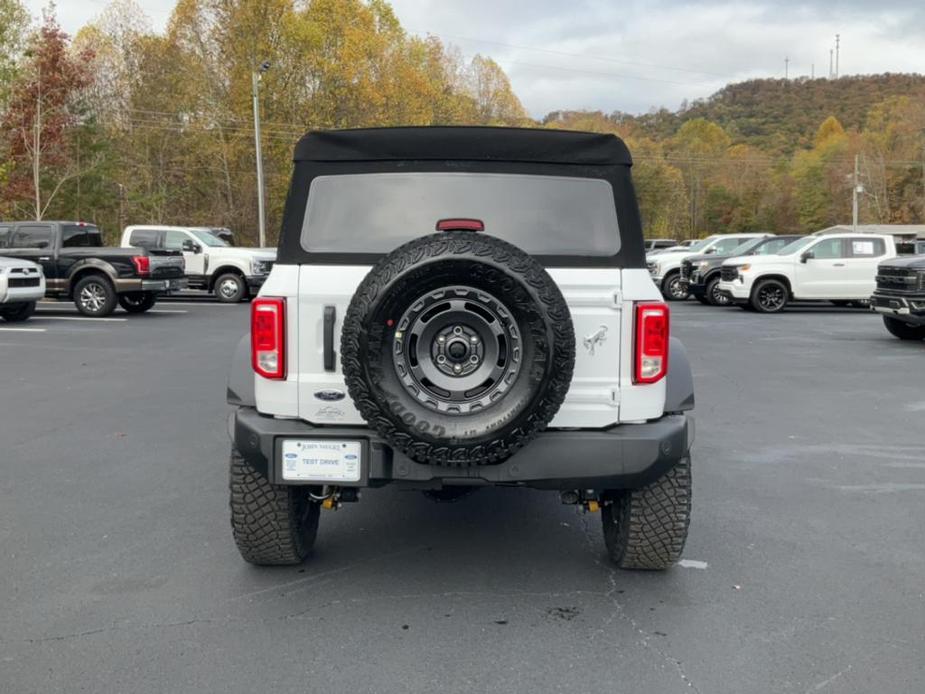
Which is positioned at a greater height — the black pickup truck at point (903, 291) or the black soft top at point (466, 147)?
the black soft top at point (466, 147)

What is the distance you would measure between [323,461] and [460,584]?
0.92m

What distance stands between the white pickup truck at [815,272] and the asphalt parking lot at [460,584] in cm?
1269

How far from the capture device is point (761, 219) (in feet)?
345

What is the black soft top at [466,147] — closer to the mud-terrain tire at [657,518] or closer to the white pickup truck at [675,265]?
the mud-terrain tire at [657,518]

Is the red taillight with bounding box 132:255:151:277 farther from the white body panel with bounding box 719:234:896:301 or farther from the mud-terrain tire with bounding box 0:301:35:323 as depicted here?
the white body panel with bounding box 719:234:896:301

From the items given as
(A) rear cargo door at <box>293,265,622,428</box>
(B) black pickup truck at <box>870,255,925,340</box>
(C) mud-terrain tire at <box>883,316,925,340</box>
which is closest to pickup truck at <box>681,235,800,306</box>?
(C) mud-terrain tire at <box>883,316,925,340</box>

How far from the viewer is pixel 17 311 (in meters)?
17.2

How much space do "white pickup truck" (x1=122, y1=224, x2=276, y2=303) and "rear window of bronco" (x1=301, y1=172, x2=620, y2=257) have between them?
62.0 ft

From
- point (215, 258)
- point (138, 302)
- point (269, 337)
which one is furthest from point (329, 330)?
point (215, 258)

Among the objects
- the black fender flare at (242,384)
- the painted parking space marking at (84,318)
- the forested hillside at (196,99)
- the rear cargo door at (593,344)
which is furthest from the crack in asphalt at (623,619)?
the forested hillside at (196,99)

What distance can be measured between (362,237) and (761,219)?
108 metres

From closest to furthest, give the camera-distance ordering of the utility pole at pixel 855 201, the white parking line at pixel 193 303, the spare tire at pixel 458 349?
1. the spare tire at pixel 458 349
2. the white parking line at pixel 193 303
3. the utility pole at pixel 855 201

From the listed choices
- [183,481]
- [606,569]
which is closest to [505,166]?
[606,569]

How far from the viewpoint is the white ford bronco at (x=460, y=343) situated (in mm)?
3461
